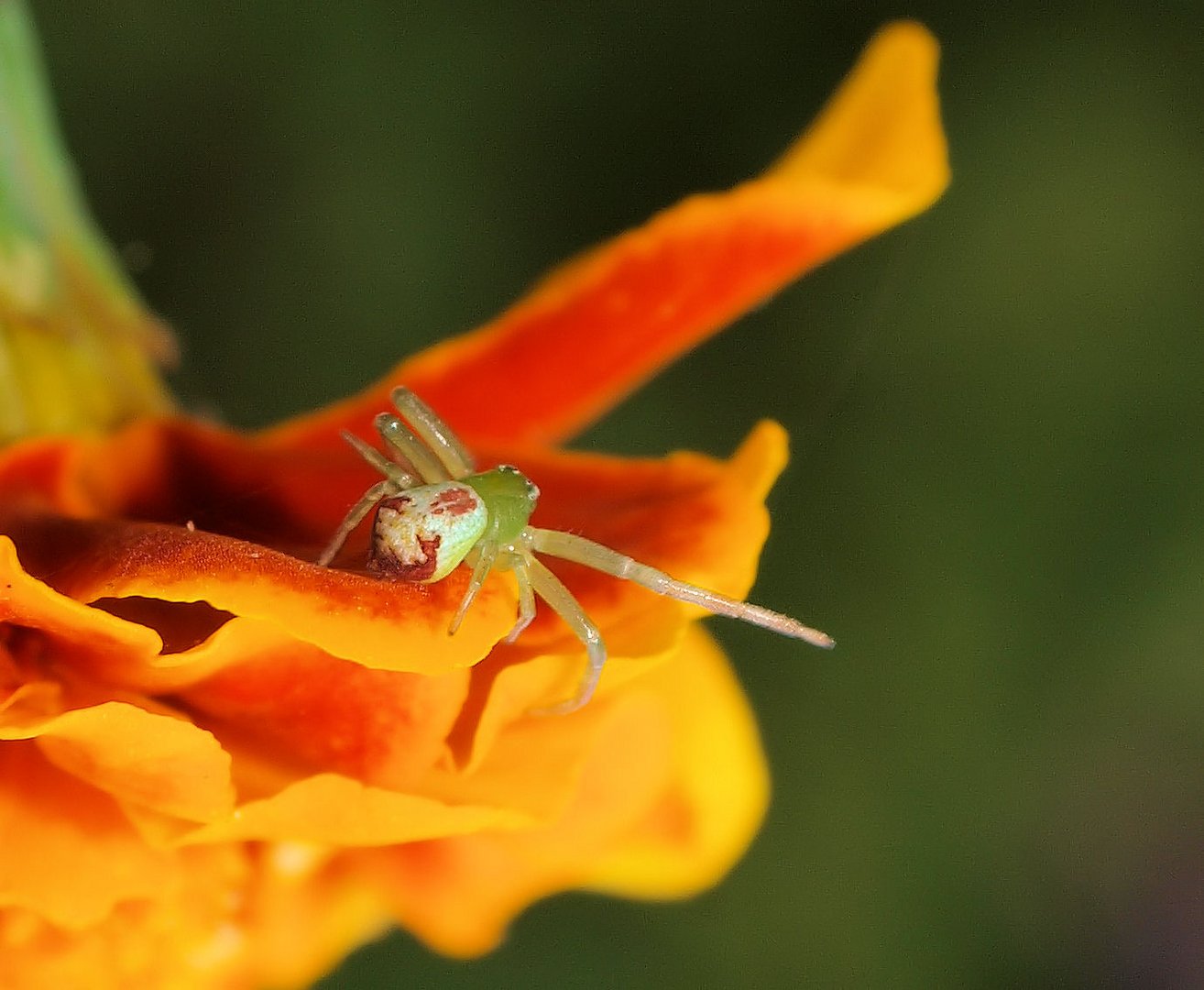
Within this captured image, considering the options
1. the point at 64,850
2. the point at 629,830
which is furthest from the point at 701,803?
the point at 64,850

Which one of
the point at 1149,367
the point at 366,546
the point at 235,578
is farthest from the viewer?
the point at 1149,367

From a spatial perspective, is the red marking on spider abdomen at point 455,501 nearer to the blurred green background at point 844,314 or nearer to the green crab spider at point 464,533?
the green crab spider at point 464,533

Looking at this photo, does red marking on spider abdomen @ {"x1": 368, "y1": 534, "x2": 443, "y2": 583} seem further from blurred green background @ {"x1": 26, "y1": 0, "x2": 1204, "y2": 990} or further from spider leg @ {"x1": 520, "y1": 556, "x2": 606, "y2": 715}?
blurred green background @ {"x1": 26, "y1": 0, "x2": 1204, "y2": 990}

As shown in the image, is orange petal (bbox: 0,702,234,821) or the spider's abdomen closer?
orange petal (bbox: 0,702,234,821)

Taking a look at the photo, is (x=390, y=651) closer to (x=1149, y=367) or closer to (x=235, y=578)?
(x=235, y=578)

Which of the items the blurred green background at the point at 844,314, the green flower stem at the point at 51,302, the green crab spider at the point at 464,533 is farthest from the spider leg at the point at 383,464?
the blurred green background at the point at 844,314

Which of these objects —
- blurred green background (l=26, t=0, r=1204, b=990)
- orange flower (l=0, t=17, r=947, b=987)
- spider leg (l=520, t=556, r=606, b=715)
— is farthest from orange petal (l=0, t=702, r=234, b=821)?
blurred green background (l=26, t=0, r=1204, b=990)

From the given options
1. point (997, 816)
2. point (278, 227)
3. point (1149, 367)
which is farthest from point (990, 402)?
point (278, 227)
